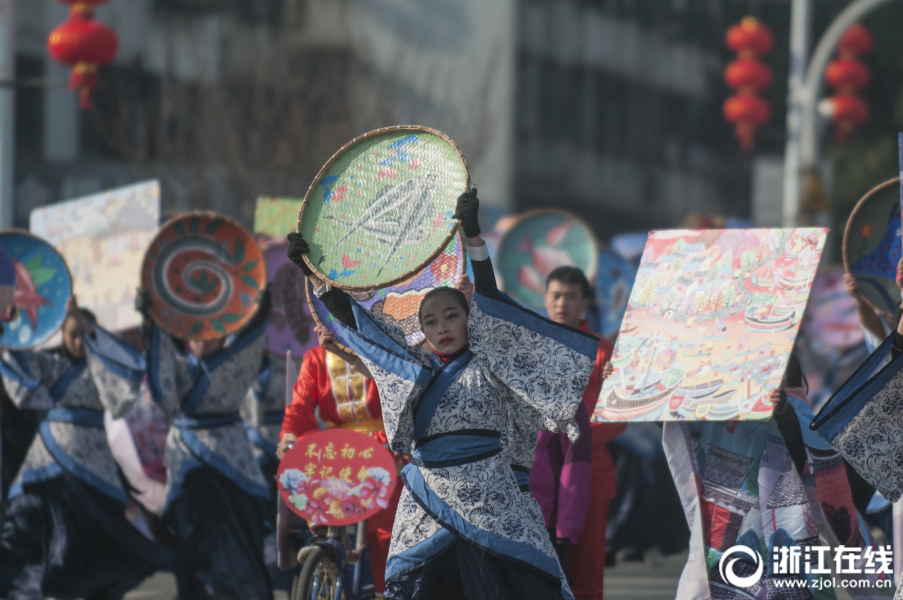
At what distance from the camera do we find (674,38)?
3334 centimetres

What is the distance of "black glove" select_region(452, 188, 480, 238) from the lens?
484cm

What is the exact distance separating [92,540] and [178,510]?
34.1 inches

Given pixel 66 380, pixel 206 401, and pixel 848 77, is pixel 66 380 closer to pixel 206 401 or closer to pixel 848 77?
pixel 206 401

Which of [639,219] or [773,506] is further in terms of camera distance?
[639,219]

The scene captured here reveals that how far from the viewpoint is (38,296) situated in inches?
302

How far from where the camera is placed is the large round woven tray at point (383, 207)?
5.18m

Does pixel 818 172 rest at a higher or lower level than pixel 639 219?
higher

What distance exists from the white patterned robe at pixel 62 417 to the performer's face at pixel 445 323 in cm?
297

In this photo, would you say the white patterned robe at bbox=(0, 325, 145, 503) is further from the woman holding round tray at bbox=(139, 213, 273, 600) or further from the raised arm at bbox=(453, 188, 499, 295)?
the raised arm at bbox=(453, 188, 499, 295)

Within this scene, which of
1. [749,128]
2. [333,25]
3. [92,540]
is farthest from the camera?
[333,25]

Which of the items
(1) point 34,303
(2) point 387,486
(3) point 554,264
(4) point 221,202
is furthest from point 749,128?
(2) point 387,486

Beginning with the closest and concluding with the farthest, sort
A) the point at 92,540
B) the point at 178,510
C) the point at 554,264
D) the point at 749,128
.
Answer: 1. the point at 178,510
2. the point at 92,540
3. the point at 554,264
4. the point at 749,128

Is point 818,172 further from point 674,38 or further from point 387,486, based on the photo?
point 674,38

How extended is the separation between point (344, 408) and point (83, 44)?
5.86 m
